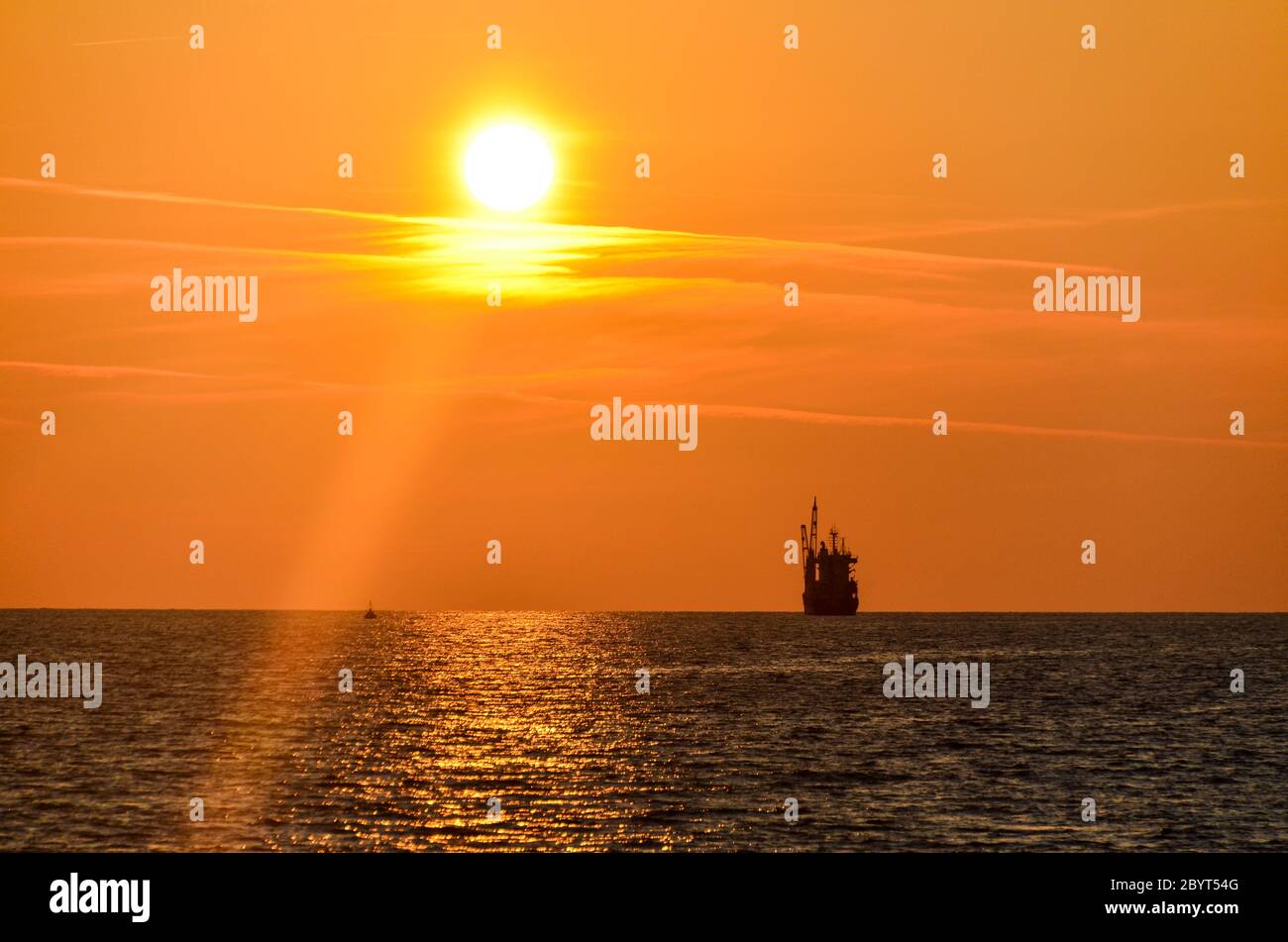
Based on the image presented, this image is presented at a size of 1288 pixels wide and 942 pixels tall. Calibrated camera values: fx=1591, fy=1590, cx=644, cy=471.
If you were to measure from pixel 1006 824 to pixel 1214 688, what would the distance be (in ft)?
245

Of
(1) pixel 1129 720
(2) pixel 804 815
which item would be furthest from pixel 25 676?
(2) pixel 804 815

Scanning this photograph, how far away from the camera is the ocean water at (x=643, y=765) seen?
45375 mm

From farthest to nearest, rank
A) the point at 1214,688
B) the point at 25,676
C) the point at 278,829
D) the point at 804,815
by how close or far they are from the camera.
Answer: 1. the point at 25,676
2. the point at 1214,688
3. the point at 804,815
4. the point at 278,829

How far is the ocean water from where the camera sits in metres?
45.4

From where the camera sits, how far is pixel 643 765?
2431 inches

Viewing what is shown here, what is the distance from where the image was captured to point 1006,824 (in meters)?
47.9
